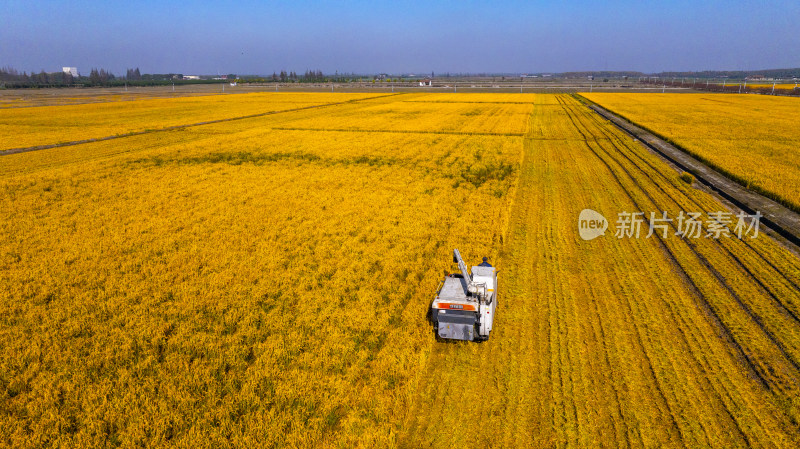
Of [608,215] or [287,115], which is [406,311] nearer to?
[608,215]

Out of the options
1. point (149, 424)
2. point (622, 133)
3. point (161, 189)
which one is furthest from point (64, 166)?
point (622, 133)

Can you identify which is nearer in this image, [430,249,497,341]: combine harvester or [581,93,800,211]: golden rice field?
[430,249,497,341]: combine harvester

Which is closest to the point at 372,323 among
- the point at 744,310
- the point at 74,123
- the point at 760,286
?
the point at 744,310

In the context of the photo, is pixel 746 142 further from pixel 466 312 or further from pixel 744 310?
pixel 466 312

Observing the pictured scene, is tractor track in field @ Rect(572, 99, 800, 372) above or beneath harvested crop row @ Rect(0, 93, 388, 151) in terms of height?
beneath

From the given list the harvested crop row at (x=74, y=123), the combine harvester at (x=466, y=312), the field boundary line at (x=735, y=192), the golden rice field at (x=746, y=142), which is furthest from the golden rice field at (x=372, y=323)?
the harvested crop row at (x=74, y=123)

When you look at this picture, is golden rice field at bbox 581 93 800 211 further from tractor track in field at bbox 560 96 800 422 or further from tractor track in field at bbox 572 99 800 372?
tractor track in field at bbox 560 96 800 422

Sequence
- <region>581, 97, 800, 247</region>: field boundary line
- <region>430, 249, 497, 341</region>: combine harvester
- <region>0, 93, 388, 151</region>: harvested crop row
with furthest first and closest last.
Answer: <region>0, 93, 388, 151</region>: harvested crop row → <region>581, 97, 800, 247</region>: field boundary line → <region>430, 249, 497, 341</region>: combine harvester

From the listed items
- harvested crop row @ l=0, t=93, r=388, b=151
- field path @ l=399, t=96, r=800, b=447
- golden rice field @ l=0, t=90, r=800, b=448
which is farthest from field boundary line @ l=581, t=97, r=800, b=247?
harvested crop row @ l=0, t=93, r=388, b=151

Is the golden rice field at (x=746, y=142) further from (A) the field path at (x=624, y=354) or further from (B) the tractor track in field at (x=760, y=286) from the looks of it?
(A) the field path at (x=624, y=354)
